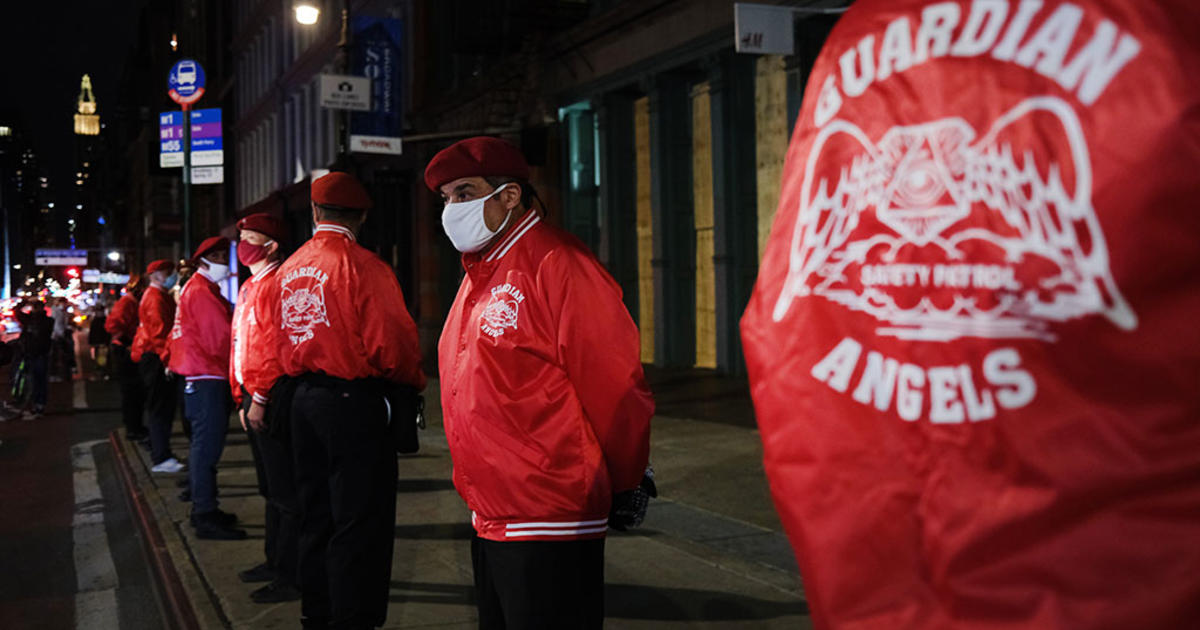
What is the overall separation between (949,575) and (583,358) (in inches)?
77.3

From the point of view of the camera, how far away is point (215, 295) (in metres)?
8.64

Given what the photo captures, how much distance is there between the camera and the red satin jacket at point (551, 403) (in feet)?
10.9

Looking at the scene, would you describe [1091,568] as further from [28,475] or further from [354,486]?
[28,475]

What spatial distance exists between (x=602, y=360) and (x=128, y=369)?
12049 millimetres

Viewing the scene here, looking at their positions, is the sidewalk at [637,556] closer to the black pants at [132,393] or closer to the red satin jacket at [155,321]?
the red satin jacket at [155,321]

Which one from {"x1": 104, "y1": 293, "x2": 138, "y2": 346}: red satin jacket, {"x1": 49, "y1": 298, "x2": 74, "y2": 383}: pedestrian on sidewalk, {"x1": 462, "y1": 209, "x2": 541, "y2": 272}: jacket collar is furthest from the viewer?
{"x1": 49, "y1": 298, "x2": 74, "y2": 383}: pedestrian on sidewalk

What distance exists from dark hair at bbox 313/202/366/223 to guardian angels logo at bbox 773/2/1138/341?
406cm

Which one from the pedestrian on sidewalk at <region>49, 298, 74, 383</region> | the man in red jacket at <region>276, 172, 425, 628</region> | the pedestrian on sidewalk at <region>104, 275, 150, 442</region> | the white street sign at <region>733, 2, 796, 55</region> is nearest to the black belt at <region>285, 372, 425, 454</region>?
the man in red jacket at <region>276, 172, 425, 628</region>

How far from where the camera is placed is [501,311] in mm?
3395

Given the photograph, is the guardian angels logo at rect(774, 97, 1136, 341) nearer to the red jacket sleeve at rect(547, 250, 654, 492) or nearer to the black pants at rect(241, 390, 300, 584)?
the red jacket sleeve at rect(547, 250, 654, 492)

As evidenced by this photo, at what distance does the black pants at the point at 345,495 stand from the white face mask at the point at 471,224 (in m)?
1.56

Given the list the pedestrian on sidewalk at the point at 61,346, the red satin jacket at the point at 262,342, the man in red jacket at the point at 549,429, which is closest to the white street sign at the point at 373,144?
the red satin jacket at the point at 262,342

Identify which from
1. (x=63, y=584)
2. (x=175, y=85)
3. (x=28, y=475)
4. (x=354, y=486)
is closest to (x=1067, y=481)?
(x=354, y=486)

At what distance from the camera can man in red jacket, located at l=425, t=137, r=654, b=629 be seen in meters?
3.33
